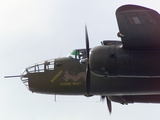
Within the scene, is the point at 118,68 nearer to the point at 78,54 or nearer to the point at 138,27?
the point at 138,27

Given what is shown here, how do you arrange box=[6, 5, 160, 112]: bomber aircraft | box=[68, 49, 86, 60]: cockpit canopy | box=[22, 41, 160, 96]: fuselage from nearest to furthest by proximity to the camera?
1. box=[6, 5, 160, 112]: bomber aircraft
2. box=[22, 41, 160, 96]: fuselage
3. box=[68, 49, 86, 60]: cockpit canopy

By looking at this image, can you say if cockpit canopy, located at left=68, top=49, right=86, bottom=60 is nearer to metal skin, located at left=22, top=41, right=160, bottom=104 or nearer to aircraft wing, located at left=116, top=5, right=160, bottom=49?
metal skin, located at left=22, top=41, right=160, bottom=104

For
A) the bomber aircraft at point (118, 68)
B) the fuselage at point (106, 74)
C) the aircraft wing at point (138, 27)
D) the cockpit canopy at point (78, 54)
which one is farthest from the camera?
the cockpit canopy at point (78, 54)

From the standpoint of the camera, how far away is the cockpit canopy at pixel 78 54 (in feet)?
86.4

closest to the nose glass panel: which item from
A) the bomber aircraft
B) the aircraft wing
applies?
the bomber aircraft

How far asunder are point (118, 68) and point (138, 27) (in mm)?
2299

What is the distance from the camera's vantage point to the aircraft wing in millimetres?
22047

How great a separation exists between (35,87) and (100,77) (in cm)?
359

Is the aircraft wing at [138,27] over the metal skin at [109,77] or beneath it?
over

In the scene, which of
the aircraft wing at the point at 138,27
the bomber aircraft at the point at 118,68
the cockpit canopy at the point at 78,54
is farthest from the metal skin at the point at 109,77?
the aircraft wing at the point at 138,27

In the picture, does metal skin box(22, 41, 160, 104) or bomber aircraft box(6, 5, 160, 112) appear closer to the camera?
bomber aircraft box(6, 5, 160, 112)

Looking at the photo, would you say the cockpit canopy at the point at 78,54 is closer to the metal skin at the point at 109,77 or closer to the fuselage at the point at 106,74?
the fuselage at the point at 106,74

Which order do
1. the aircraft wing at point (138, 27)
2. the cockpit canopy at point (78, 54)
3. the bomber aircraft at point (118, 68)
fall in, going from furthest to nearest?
the cockpit canopy at point (78, 54), the bomber aircraft at point (118, 68), the aircraft wing at point (138, 27)

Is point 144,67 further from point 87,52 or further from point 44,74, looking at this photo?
point 44,74
